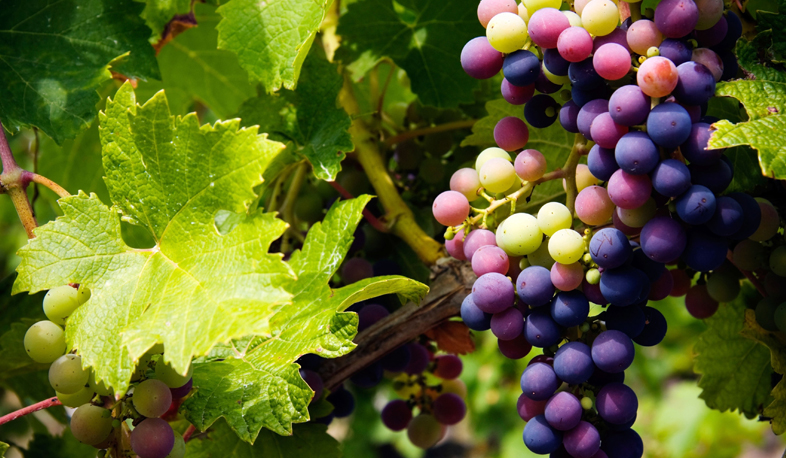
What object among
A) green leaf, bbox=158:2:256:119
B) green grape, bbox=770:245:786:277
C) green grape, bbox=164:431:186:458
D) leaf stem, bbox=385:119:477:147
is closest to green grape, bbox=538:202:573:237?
green grape, bbox=770:245:786:277

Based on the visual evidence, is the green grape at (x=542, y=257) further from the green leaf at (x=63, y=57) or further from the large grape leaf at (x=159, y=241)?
the green leaf at (x=63, y=57)

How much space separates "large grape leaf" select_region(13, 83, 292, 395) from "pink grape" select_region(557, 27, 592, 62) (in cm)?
27

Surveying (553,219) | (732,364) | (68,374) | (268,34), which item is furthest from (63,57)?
(732,364)

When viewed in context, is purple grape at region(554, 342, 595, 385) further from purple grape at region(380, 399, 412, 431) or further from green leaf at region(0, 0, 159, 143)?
green leaf at region(0, 0, 159, 143)

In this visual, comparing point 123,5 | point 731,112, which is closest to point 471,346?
point 731,112

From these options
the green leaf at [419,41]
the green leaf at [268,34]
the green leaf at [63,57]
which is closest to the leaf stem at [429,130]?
the green leaf at [419,41]

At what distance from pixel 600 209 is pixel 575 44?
0.51ft

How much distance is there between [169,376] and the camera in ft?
2.03

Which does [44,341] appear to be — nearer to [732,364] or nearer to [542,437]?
[542,437]

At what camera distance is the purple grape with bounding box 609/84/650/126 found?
553 millimetres

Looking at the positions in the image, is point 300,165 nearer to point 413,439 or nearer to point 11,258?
point 413,439

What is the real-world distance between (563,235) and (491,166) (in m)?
0.11

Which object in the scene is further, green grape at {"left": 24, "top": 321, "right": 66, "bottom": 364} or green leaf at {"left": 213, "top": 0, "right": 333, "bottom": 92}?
green leaf at {"left": 213, "top": 0, "right": 333, "bottom": 92}

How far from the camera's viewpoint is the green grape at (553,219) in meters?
0.63
